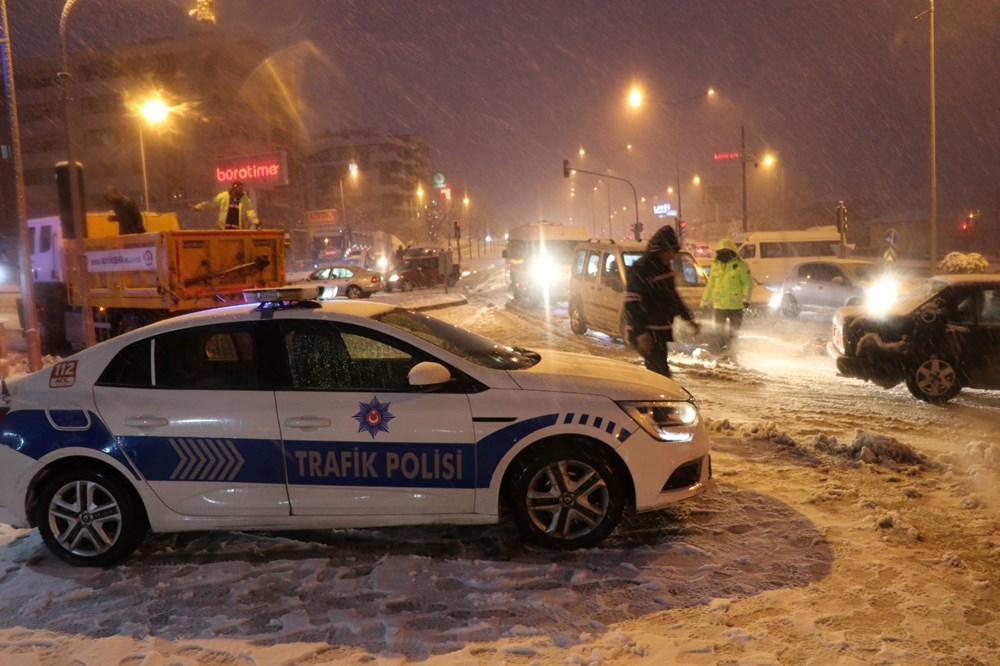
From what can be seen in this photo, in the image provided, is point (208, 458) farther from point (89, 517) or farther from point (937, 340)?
point (937, 340)

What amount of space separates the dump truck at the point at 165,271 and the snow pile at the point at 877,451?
25.0ft

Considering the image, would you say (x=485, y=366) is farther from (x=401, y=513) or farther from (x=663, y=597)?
(x=663, y=597)

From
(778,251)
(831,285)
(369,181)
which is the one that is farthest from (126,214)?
(369,181)

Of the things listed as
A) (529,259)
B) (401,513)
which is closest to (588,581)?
(401,513)

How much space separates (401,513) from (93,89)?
82832mm

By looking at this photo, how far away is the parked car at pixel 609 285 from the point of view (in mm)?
13967

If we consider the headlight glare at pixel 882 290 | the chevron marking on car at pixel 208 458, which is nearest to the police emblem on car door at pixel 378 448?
the chevron marking on car at pixel 208 458

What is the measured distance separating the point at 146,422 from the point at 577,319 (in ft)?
39.3

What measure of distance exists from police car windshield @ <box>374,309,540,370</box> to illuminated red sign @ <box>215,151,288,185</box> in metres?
56.9

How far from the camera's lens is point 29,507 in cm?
485

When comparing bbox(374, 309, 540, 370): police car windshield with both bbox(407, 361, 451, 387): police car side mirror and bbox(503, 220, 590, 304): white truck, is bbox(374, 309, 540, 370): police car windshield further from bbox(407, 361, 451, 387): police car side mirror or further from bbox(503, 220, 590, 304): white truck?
bbox(503, 220, 590, 304): white truck

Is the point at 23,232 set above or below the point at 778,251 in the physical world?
above

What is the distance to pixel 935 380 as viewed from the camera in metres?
8.91

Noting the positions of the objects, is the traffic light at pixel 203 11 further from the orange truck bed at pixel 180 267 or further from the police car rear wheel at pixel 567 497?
the police car rear wheel at pixel 567 497
